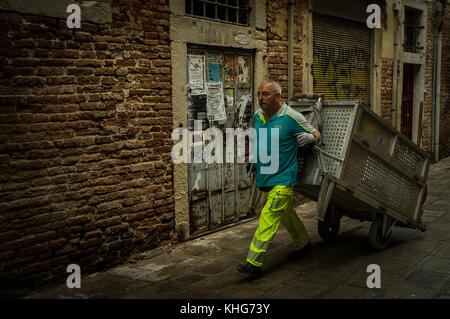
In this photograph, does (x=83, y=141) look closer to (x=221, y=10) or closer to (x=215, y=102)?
(x=215, y=102)

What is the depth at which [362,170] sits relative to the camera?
4875 millimetres

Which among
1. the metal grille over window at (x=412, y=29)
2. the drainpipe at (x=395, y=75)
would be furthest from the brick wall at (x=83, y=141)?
the metal grille over window at (x=412, y=29)

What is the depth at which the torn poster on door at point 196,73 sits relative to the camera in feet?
19.9

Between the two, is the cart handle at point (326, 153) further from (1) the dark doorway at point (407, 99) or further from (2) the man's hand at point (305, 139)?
(1) the dark doorway at point (407, 99)

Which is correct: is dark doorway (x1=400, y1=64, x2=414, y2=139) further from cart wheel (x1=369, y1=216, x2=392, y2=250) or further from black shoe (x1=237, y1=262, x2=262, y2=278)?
black shoe (x1=237, y1=262, x2=262, y2=278)

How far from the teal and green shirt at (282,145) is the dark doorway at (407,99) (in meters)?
8.39

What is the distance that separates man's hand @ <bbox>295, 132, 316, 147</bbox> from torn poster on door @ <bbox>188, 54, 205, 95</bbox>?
2042mm

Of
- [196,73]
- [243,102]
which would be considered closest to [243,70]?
[243,102]

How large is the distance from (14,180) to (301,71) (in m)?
5.45

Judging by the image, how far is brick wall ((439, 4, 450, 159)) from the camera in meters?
13.2

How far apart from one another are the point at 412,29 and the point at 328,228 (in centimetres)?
880

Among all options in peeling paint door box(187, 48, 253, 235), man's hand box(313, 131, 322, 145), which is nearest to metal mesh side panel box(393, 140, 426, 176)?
man's hand box(313, 131, 322, 145)

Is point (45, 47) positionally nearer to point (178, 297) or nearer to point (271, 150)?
point (271, 150)

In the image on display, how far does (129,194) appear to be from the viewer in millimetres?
5312
